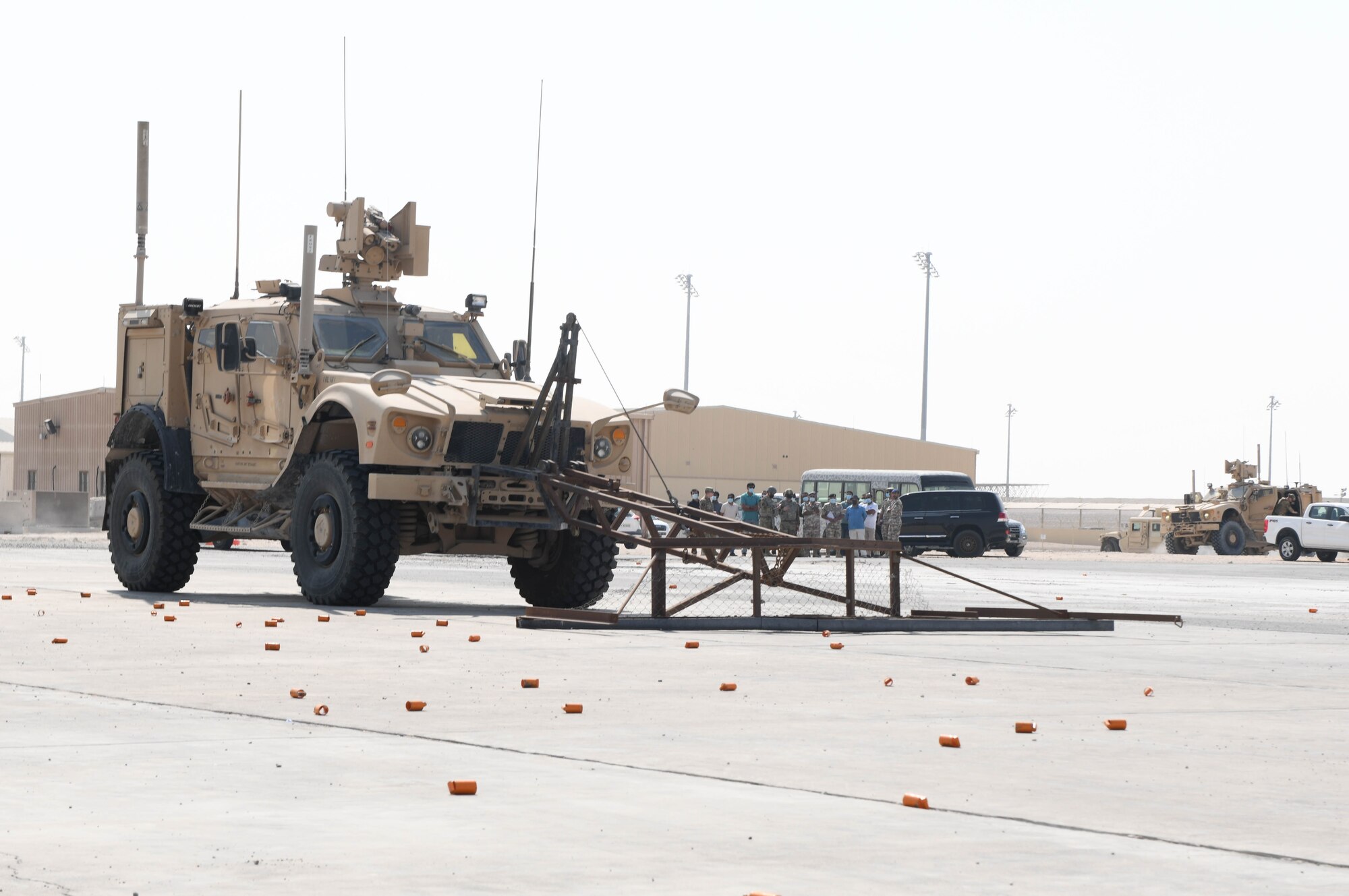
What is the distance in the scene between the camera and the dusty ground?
5.73 metres

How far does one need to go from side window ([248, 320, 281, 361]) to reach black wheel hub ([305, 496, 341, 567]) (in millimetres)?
2096

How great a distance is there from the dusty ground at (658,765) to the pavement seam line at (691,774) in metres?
0.02

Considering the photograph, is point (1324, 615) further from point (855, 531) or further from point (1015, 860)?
point (855, 531)

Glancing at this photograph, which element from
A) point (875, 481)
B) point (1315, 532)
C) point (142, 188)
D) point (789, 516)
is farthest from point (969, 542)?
point (142, 188)

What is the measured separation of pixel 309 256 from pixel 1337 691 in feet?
37.6

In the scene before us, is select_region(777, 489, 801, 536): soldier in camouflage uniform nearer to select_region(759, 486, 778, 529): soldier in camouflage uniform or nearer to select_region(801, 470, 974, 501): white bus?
select_region(759, 486, 778, 529): soldier in camouflage uniform

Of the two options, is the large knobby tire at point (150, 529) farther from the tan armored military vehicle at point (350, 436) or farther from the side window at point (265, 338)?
the side window at point (265, 338)

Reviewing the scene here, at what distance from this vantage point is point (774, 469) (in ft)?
260

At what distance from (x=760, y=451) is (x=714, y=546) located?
207 feet

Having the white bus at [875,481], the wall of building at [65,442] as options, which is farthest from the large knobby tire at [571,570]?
the wall of building at [65,442]

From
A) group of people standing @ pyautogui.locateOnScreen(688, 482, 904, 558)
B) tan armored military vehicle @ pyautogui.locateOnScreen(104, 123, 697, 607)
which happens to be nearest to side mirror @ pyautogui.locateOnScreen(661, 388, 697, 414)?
tan armored military vehicle @ pyautogui.locateOnScreen(104, 123, 697, 607)

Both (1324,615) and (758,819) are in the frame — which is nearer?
(758,819)

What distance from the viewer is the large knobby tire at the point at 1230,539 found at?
5812cm

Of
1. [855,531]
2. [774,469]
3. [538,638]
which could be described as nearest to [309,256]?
[538,638]
